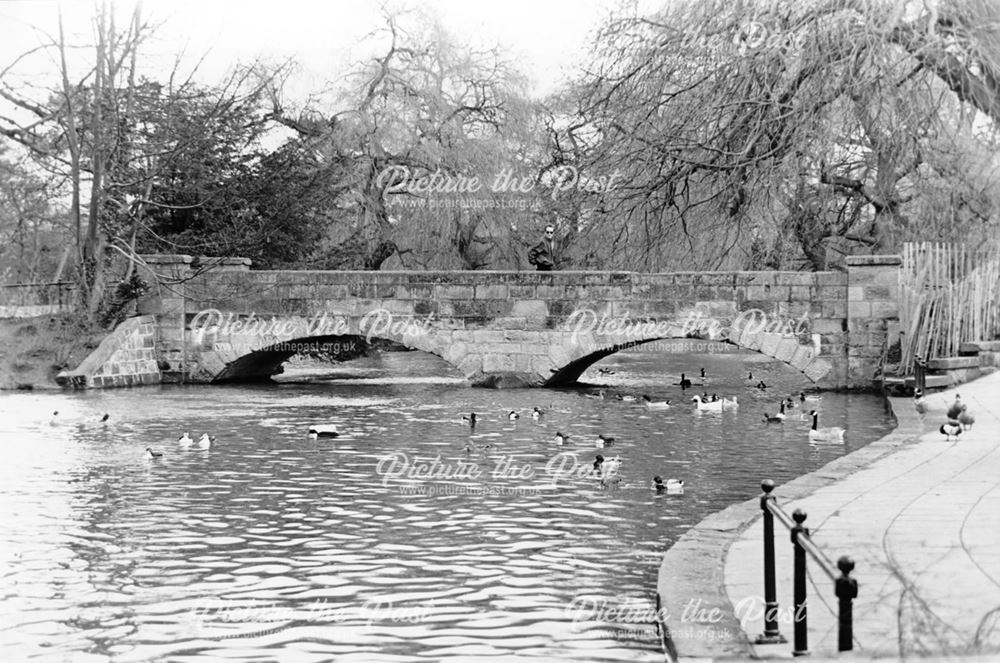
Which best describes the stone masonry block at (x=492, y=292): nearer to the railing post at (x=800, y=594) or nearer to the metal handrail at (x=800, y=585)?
the metal handrail at (x=800, y=585)

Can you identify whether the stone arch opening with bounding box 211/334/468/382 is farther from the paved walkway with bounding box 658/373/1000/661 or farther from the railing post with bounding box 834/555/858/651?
the railing post with bounding box 834/555/858/651

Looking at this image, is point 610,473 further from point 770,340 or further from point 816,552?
point 770,340

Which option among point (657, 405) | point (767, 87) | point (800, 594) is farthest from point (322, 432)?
point (800, 594)

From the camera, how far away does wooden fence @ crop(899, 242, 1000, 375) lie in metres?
20.9

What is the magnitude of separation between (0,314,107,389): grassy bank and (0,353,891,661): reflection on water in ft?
16.1

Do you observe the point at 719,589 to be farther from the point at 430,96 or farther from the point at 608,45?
the point at 430,96

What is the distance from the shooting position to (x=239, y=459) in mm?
14609

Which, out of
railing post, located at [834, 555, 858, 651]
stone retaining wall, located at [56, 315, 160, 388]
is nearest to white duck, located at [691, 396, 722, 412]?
stone retaining wall, located at [56, 315, 160, 388]

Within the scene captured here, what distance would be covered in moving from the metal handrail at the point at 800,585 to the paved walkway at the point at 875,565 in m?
0.09

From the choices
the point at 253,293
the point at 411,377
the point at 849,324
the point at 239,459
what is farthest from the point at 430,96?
the point at 239,459

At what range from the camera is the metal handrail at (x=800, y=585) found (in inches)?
191

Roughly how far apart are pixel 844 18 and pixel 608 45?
9.35 ft

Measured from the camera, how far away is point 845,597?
15.8 feet

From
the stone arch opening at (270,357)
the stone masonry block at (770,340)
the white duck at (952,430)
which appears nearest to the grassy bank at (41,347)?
the stone arch opening at (270,357)
